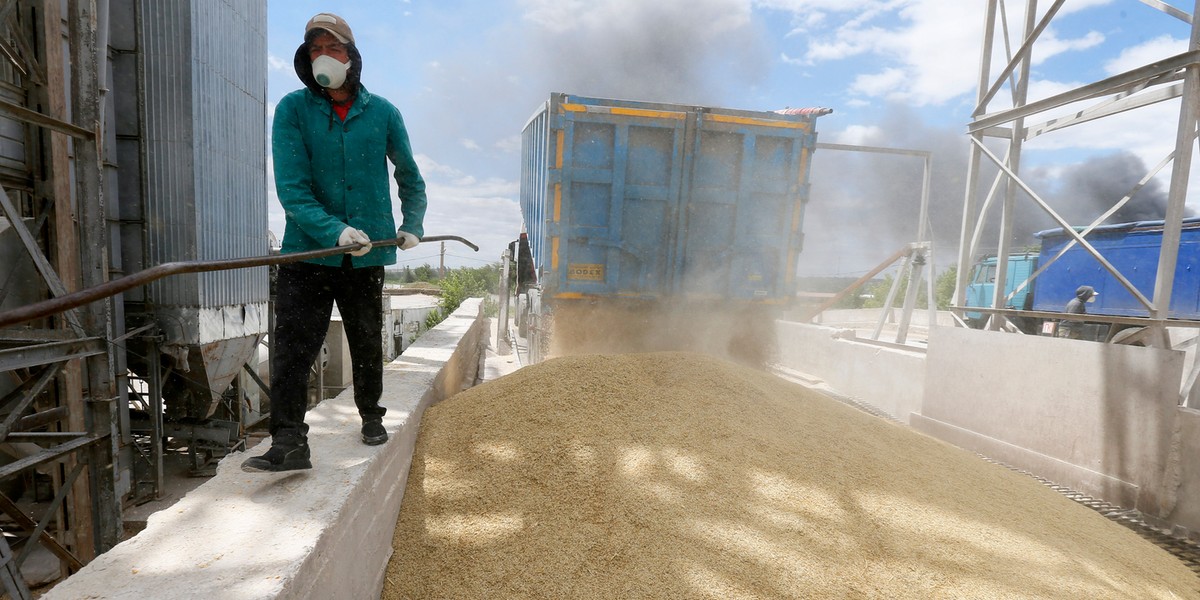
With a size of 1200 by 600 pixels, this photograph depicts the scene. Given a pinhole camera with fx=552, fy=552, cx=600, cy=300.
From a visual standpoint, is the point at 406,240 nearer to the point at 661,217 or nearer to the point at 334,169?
the point at 334,169

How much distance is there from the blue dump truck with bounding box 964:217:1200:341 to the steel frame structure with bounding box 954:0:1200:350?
3491mm

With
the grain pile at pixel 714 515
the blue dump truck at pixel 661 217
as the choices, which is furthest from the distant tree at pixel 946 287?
the grain pile at pixel 714 515

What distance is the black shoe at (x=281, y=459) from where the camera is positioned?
211cm

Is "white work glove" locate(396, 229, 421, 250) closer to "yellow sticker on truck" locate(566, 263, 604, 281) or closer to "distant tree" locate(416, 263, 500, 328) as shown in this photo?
"yellow sticker on truck" locate(566, 263, 604, 281)

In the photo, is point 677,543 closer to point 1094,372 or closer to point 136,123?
point 1094,372

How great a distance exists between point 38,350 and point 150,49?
426 centimetres

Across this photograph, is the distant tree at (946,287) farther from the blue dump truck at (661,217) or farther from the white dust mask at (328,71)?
the white dust mask at (328,71)

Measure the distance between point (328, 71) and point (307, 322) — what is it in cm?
98

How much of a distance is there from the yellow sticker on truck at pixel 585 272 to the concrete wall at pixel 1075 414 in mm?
3611

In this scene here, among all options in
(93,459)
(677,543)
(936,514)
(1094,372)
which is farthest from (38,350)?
(1094,372)

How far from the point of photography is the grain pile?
2.04 m

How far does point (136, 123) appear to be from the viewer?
6.18m

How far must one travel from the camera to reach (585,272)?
680cm

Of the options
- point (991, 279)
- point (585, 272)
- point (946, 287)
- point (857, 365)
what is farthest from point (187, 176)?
point (946, 287)
